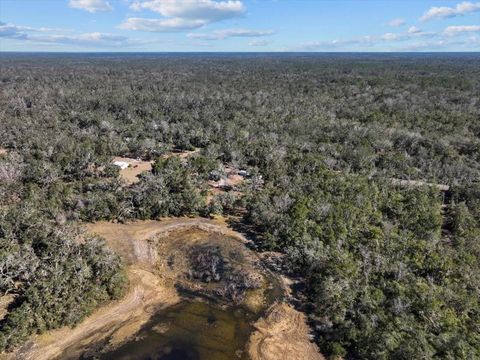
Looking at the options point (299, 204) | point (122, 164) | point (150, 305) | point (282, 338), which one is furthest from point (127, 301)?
point (122, 164)

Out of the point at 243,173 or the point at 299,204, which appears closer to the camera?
the point at 299,204

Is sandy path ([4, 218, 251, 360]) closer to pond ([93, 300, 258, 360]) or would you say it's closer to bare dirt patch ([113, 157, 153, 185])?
pond ([93, 300, 258, 360])

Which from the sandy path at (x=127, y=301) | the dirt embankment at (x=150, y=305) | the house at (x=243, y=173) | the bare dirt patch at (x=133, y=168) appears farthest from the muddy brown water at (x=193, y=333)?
the house at (x=243, y=173)

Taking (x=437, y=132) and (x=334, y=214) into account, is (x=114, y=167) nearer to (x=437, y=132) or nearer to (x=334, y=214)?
(x=334, y=214)

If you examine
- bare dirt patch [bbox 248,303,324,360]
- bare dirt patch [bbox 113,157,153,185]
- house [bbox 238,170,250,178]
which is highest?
bare dirt patch [bbox 113,157,153,185]

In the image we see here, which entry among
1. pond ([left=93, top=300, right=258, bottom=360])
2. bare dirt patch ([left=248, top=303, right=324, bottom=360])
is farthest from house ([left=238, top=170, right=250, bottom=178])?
bare dirt patch ([left=248, top=303, right=324, bottom=360])

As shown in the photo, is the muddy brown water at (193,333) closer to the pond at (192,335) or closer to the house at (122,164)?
the pond at (192,335)

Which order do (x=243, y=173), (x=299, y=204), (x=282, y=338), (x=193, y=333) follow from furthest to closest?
(x=243, y=173), (x=299, y=204), (x=193, y=333), (x=282, y=338)

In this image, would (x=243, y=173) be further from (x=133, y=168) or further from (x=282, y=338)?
(x=282, y=338)
